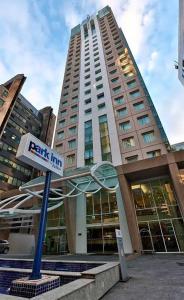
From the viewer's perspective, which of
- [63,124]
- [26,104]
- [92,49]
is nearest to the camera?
[63,124]

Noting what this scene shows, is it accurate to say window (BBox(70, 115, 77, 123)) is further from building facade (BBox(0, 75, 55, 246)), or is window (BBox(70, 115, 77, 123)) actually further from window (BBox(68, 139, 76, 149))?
building facade (BBox(0, 75, 55, 246))

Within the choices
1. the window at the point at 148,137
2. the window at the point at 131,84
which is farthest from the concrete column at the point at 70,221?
the window at the point at 131,84

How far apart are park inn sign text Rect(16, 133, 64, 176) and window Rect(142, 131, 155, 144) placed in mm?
17136

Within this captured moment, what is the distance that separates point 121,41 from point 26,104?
36.0 meters

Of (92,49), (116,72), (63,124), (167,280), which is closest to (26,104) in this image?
(92,49)

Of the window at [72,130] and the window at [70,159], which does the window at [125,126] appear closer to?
the window at [72,130]

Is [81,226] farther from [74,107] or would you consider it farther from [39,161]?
[74,107]

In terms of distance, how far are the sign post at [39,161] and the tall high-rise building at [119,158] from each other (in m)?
12.7

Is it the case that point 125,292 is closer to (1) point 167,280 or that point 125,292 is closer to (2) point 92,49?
(1) point 167,280

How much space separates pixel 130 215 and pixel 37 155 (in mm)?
13718

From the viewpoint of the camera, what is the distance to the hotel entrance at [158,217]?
16.3 meters

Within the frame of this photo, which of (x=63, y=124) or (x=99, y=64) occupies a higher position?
(x=99, y=64)

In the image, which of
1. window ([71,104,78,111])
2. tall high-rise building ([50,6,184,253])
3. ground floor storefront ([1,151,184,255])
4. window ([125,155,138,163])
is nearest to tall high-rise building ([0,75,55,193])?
tall high-rise building ([50,6,184,253])

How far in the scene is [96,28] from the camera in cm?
5094
